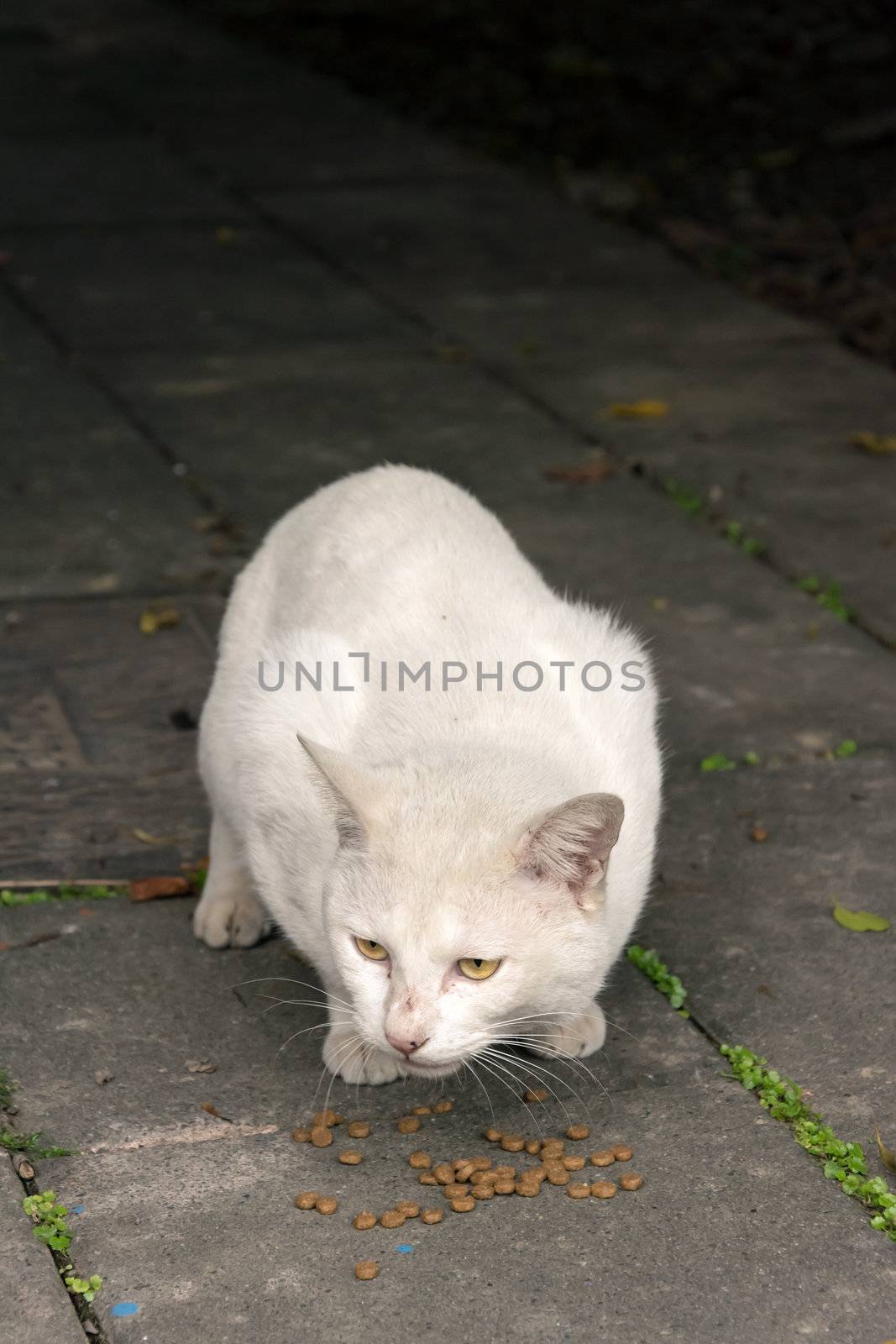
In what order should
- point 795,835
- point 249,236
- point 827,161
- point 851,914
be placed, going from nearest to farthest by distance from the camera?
1. point 851,914
2. point 795,835
3. point 249,236
4. point 827,161

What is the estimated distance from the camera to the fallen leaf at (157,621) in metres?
5.41

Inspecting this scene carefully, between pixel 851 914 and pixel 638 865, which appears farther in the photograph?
pixel 851 914

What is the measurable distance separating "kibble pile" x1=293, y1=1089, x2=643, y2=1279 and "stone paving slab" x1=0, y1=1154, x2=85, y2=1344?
1.57ft

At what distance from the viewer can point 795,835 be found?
4457 mm

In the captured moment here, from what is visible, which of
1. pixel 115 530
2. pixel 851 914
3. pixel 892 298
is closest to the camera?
pixel 851 914

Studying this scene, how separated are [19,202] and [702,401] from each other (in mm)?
4452

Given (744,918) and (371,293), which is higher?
(744,918)

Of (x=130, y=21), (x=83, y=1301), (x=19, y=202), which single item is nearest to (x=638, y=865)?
(x=83, y=1301)

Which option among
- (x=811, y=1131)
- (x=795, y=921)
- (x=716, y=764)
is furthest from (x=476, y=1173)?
(x=716, y=764)

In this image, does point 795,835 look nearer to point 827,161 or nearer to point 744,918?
point 744,918

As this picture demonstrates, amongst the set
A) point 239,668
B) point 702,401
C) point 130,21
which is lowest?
point 130,21

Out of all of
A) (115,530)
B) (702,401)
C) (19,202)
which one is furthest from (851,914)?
(19,202)

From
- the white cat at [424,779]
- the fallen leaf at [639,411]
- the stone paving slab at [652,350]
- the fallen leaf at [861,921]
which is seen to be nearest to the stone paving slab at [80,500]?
the white cat at [424,779]

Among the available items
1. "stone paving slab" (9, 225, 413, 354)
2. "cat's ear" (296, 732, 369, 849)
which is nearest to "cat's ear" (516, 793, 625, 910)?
"cat's ear" (296, 732, 369, 849)
